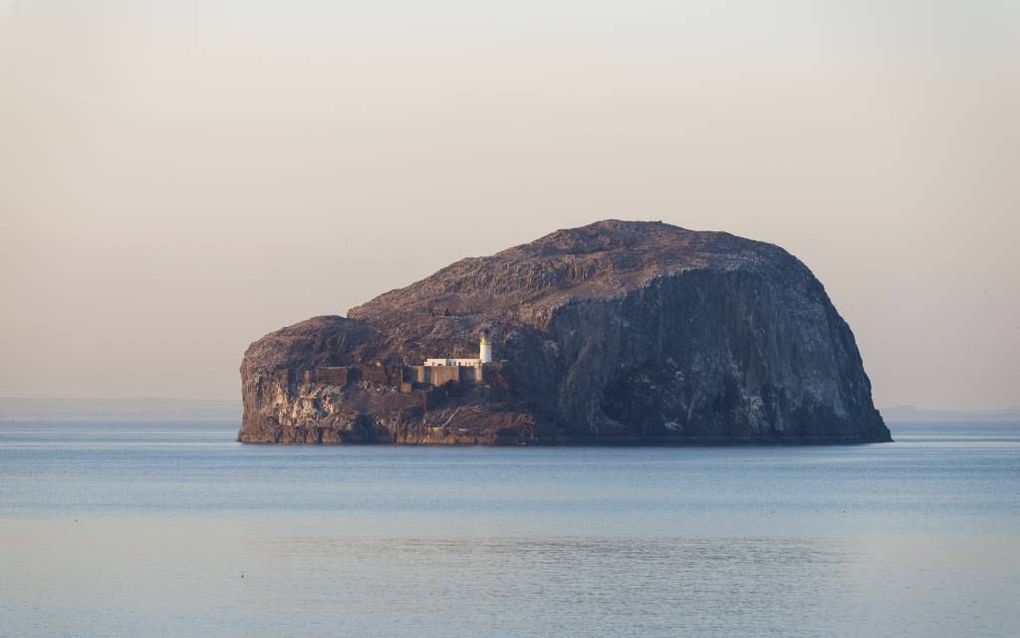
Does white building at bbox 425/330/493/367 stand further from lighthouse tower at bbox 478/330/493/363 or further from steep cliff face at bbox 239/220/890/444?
steep cliff face at bbox 239/220/890/444

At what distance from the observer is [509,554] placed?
60.8 metres

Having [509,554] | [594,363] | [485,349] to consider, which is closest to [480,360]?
[485,349]

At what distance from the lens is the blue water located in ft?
148

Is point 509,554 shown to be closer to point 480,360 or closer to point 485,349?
point 480,360

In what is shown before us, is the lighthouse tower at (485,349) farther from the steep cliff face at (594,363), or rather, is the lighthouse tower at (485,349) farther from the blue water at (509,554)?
the blue water at (509,554)

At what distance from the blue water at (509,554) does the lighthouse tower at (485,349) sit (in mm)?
44686

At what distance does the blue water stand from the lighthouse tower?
44.7 m

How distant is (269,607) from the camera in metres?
46.9

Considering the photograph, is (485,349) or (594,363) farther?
(594,363)

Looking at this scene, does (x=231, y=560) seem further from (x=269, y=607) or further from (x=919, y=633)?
(x=919, y=633)

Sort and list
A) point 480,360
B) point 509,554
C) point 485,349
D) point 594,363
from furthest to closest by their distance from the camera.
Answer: point 594,363 < point 485,349 < point 480,360 < point 509,554

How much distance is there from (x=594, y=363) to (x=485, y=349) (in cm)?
1043

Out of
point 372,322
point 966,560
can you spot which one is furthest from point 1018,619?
point 372,322

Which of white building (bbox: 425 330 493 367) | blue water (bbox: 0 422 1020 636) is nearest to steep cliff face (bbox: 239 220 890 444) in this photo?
white building (bbox: 425 330 493 367)
